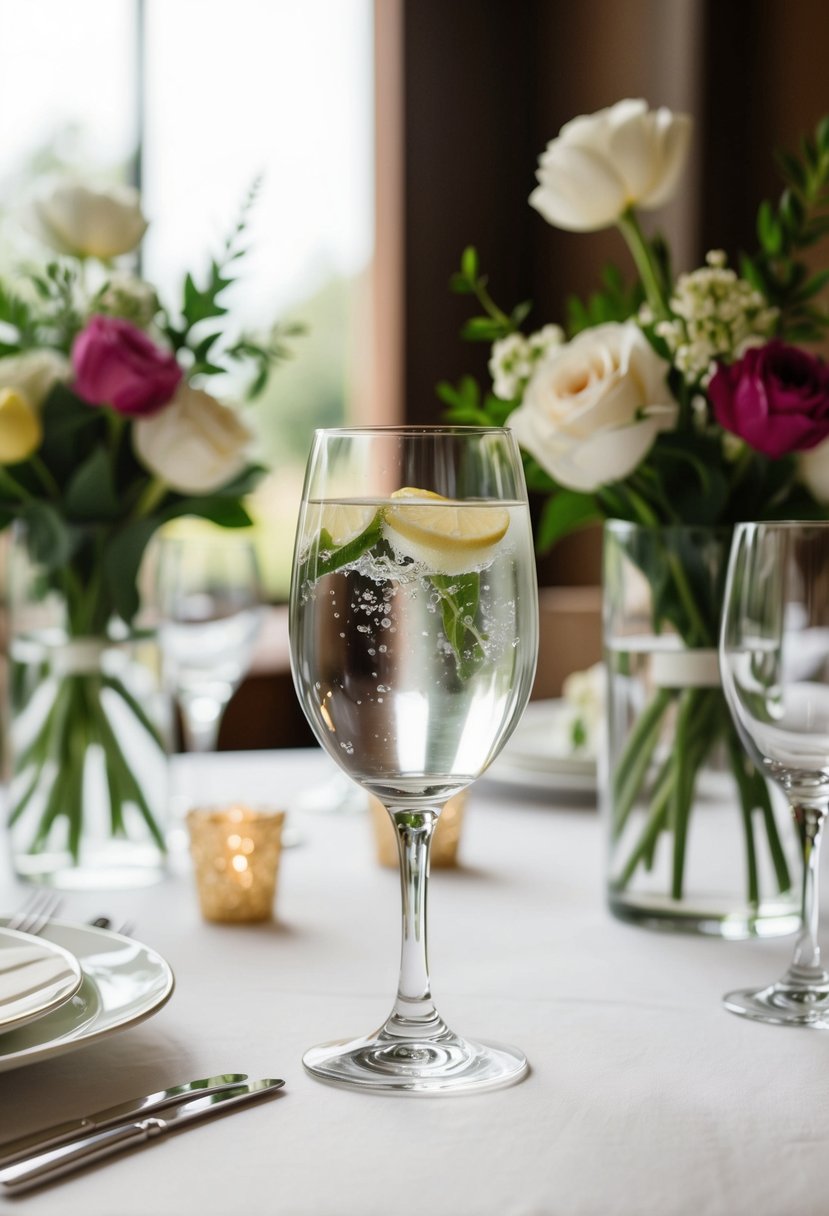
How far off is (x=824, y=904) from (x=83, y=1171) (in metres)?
0.72

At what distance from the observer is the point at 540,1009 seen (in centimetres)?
82

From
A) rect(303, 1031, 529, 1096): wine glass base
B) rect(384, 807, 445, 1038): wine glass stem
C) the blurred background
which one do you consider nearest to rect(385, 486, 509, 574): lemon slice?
rect(384, 807, 445, 1038): wine glass stem

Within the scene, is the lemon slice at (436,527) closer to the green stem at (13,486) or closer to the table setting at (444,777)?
the table setting at (444,777)

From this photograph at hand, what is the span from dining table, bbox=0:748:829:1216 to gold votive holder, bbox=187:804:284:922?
19 millimetres

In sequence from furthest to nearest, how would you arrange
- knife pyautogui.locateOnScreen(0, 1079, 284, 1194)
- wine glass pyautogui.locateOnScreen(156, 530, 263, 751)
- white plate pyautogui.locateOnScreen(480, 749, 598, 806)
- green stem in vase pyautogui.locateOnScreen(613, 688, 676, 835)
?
1. white plate pyautogui.locateOnScreen(480, 749, 598, 806)
2. wine glass pyautogui.locateOnScreen(156, 530, 263, 751)
3. green stem in vase pyautogui.locateOnScreen(613, 688, 676, 835)
4. knife pyautogui.locateOnScreen(0, 1079, 284, 1194)

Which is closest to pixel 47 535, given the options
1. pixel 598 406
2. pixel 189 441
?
pixel 189 441

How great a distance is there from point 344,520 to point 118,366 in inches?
19.4

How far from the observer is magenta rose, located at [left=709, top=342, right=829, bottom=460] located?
947 millimetres

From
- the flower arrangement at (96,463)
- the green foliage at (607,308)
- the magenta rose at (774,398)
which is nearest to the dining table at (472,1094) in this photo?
the flower arrangement at (96,463)

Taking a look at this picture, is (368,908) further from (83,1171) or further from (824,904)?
(83,1171)

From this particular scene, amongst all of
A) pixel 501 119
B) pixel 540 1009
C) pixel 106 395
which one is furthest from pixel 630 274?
pixel 540 1009

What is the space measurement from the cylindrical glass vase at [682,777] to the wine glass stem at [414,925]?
1.18ft

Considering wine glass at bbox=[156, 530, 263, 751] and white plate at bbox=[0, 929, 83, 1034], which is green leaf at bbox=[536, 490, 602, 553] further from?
white plate at bbox=[0, 929, 83, 1034]

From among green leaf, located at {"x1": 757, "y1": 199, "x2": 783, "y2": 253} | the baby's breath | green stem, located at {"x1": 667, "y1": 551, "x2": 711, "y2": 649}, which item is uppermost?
green leaf, located at {"x1": 757, "y1": 199, "x2": 783, "y2": 253}
